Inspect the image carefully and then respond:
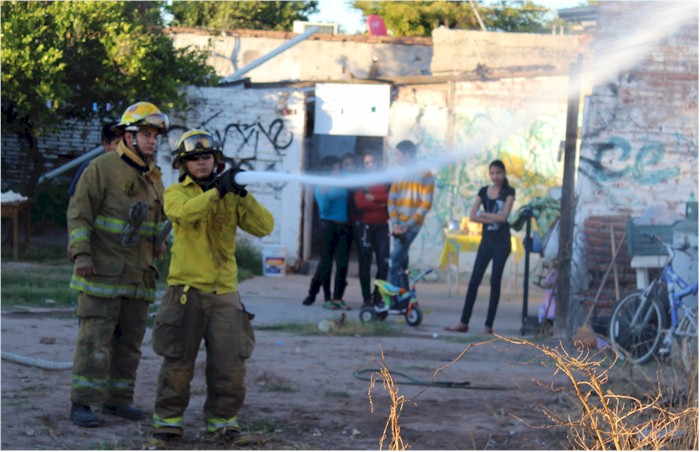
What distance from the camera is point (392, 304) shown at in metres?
11.0

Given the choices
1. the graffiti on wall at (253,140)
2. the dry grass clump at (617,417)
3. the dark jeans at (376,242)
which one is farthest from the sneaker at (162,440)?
the graffiti on wall at (253,140)

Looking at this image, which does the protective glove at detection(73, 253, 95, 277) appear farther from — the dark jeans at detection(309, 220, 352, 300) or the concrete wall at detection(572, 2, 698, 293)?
the dark jeans at detection(309, 220, 352, 300)

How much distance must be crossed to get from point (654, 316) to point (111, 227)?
4.68 metres

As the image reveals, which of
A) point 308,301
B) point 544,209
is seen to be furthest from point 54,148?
point 544,209

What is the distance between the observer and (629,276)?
9.87 metres

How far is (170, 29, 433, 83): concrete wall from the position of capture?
75.2 ft

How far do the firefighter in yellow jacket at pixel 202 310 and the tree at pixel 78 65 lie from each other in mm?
8631

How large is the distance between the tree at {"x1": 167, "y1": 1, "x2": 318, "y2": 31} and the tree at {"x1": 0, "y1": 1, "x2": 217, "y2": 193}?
12.5 meters

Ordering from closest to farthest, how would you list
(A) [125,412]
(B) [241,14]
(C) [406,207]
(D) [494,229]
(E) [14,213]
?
(A) [125,412], (D) [494,229], (C) [406,207], (E) [14,213], (B) [241,14]

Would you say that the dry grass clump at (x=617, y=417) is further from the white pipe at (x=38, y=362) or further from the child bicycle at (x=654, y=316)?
the white pipe at (x=38, y=362)

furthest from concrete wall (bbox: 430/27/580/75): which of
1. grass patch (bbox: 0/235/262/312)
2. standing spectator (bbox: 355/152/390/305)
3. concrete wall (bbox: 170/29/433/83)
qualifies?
standing spectator (bbox: 355/152/390/305)

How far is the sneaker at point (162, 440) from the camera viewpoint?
231 inches

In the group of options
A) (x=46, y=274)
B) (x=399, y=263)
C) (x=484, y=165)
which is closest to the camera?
(x=399, y=263)

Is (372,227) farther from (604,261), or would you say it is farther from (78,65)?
(78,65)
